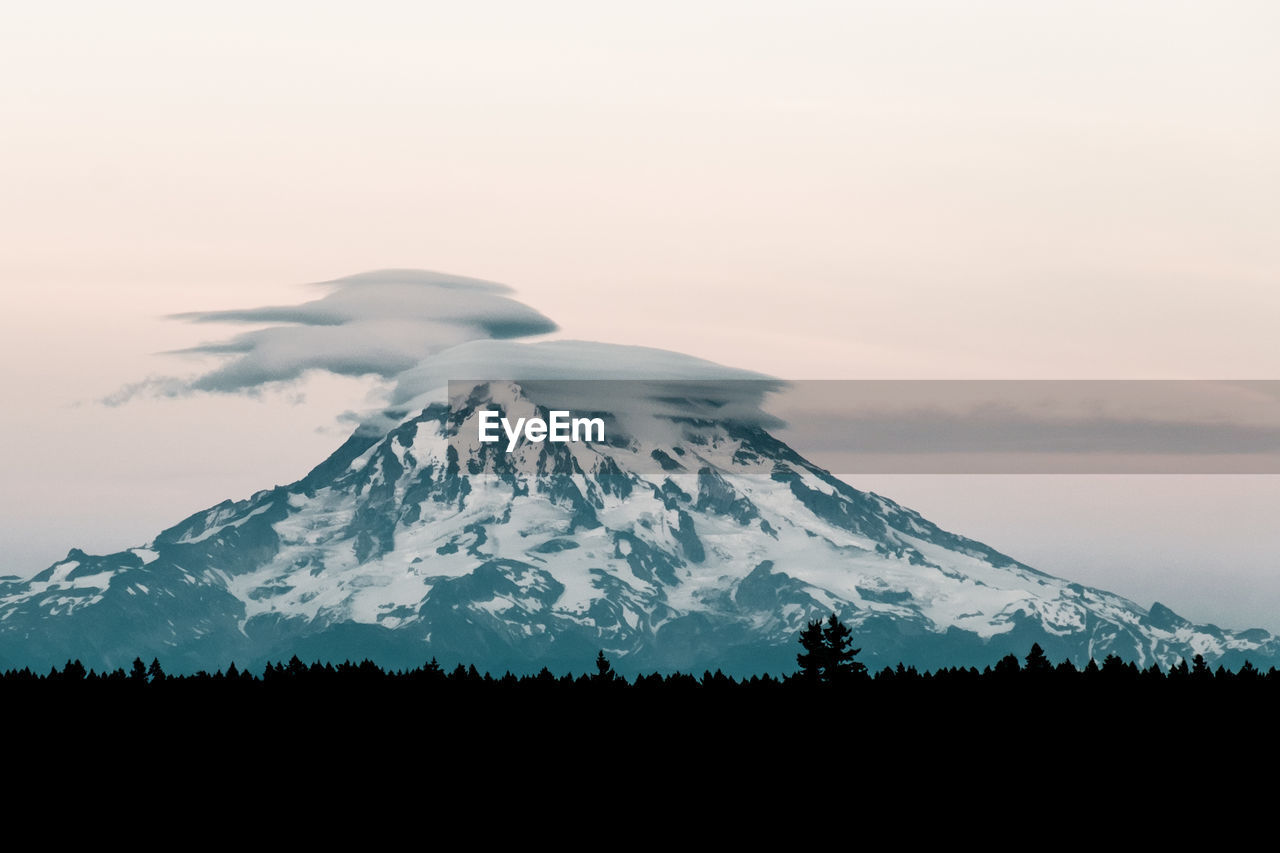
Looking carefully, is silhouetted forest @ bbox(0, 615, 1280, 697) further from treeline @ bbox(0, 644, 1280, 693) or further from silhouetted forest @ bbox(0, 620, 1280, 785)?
silhouetted forest @ bbox(0, 620, 1280, 785)

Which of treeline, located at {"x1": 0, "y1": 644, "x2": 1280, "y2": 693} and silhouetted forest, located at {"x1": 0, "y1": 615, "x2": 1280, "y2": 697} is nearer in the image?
Result: silhouetted forest, located at {"x1": 0, "y1": 615, "x2": 1280, "y2": 697}

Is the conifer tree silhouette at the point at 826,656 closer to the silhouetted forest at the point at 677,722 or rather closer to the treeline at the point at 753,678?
the treeline at the point at 753,678

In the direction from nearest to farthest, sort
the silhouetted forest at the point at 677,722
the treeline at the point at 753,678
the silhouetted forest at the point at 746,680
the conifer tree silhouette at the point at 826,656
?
the silhouetted forest at the point at 677,722 < the silhouetted forest at the point at 746,680 < the treeline at the point at 753,678 < the conifer tree silhouette at the point at 826,656

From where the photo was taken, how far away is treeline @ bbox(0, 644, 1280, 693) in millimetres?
129000

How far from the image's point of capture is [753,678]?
141 metres

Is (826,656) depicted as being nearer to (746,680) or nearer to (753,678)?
(753,678)

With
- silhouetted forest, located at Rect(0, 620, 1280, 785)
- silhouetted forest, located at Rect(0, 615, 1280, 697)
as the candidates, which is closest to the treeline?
silhouetted forest, located at Rect(0, 615, 1280, 697)

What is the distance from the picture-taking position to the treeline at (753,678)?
12900 centimetres

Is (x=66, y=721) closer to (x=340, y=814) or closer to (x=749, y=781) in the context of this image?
(x=340, y=814)

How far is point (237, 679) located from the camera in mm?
147250

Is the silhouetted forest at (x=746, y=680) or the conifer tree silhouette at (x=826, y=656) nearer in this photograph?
the silhouetted forest at (x=746, y=680)

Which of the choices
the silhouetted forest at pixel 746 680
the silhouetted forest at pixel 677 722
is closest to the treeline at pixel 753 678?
the silhouetted forest at pixel 746 680

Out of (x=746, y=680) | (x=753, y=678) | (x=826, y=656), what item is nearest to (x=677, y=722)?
(x=746, y=680)

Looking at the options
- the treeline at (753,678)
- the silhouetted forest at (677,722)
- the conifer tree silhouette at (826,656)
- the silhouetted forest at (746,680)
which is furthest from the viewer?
the conifer tree silhouette at (826,656)
